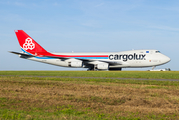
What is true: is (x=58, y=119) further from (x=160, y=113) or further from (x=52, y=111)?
(x=160, y=113)

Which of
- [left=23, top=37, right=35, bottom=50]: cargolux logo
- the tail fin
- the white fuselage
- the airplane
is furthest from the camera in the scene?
[left=23, top=37, right=35, bottom=50]: cargolux logo

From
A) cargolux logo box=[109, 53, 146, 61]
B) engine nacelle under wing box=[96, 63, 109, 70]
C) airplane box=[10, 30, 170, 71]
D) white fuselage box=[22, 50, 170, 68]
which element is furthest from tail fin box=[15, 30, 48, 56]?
cargolux logo box=[109, 53, 146, 61]

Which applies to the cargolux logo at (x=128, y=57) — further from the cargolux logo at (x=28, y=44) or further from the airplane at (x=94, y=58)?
A: the cargolux logo at (x=28, y=44)

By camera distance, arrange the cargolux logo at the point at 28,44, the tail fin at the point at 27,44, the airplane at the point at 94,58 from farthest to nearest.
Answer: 1. the cargolux logo at the point at 28,44
2. the tail fin at the point at 27,44
3. the airplane at the point at 94,58

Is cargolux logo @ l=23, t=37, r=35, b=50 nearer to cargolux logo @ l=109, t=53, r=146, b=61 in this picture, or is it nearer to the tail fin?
the tail fin

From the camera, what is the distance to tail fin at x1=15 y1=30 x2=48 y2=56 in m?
64.7

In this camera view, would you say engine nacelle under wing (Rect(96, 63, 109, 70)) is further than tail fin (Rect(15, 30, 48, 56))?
No

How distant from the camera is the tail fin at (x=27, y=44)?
64.7 meters

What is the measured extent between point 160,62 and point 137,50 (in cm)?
673

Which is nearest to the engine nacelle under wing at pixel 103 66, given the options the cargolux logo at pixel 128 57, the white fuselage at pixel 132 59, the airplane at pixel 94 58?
the airplane at pixel 94 58

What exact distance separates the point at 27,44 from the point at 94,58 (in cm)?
2148

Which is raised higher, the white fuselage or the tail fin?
the tail fin

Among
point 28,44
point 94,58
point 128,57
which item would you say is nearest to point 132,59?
point 128,57

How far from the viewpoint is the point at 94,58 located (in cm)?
5884
